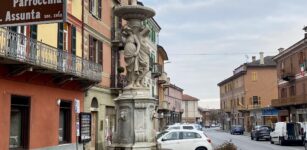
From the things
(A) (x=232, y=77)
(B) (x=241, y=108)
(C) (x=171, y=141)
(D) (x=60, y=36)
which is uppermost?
(A) (x=232, y=77)

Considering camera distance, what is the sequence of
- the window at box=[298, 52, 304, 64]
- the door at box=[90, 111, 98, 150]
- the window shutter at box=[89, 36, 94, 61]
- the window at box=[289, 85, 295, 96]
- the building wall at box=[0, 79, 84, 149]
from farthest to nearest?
the window at box=[289, 85, 295, 96] < the window at box=[298, 52, 304, 64] < the door at box=[90, 111, 98, 150] < the window shutter at box=[89, 36, 94, 61] < the building wall at box=[0, 79, 84, 149]

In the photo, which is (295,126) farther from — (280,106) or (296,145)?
(280,106)

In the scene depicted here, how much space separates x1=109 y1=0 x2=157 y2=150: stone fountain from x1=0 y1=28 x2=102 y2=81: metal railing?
4563mm

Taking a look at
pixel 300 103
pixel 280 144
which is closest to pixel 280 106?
pixel 300 103

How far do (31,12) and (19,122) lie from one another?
12826 mm

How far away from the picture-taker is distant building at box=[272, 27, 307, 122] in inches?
1911

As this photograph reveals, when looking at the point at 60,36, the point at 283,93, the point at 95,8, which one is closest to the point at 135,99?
the point at 60,36

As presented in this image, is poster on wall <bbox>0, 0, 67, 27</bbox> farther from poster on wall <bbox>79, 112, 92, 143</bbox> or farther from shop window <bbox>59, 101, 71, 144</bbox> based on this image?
shop window <bbox>59, 101, 71, 144</bbox>

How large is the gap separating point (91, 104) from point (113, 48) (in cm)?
585

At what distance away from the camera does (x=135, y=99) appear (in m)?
13.2

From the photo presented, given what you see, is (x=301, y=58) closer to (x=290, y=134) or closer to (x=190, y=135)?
(x=290, y=134)

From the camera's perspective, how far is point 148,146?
13.2m

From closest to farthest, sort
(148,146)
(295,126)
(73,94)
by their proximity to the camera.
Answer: (148,146), (73,94), (295,126)

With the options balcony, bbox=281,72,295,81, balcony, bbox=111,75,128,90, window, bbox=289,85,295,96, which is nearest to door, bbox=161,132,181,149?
balcony, bbox=111,75,128,90
